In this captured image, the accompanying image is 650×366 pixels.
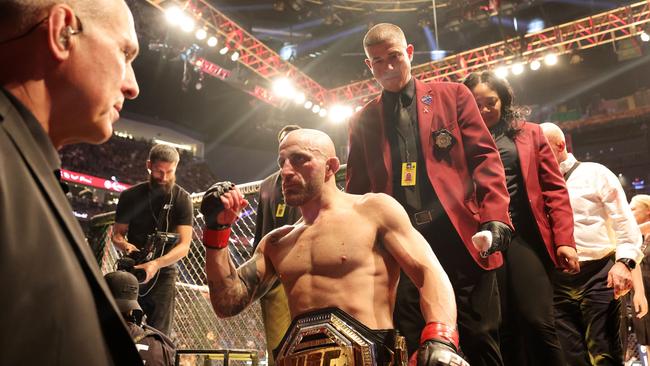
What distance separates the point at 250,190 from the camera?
4199 millimetres

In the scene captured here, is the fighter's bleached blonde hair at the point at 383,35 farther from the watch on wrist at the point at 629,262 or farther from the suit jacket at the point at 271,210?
the watch on wrist at the point at 629,262

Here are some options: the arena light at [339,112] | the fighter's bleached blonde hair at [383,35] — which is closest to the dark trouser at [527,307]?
the fighter's bleached blonde hair at [383,35]

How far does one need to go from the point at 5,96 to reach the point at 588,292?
3.14 meters

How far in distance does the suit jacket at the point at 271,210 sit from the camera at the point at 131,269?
766 millimetres

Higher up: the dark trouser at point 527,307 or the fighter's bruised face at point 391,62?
the fighter's bruised face at point 391,62

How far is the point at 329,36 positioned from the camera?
16938 mm

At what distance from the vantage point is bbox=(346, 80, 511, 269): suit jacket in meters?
2.32

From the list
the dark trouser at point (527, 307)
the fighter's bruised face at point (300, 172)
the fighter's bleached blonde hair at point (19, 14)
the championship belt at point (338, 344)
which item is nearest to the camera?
the fighter's bleached blonde hair at point (19, 14)

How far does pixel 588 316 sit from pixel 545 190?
887 mm

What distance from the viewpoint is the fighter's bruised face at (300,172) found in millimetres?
2230

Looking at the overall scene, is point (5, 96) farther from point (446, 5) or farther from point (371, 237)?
point (446, 5)

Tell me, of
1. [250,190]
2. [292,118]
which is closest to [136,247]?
[250,190]

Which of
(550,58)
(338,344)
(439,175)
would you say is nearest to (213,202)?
(338,344)

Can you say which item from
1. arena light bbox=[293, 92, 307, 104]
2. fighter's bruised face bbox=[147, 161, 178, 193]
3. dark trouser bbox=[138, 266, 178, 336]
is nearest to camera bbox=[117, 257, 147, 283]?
dark trouser bbox=[138, 266, 178, 336]
